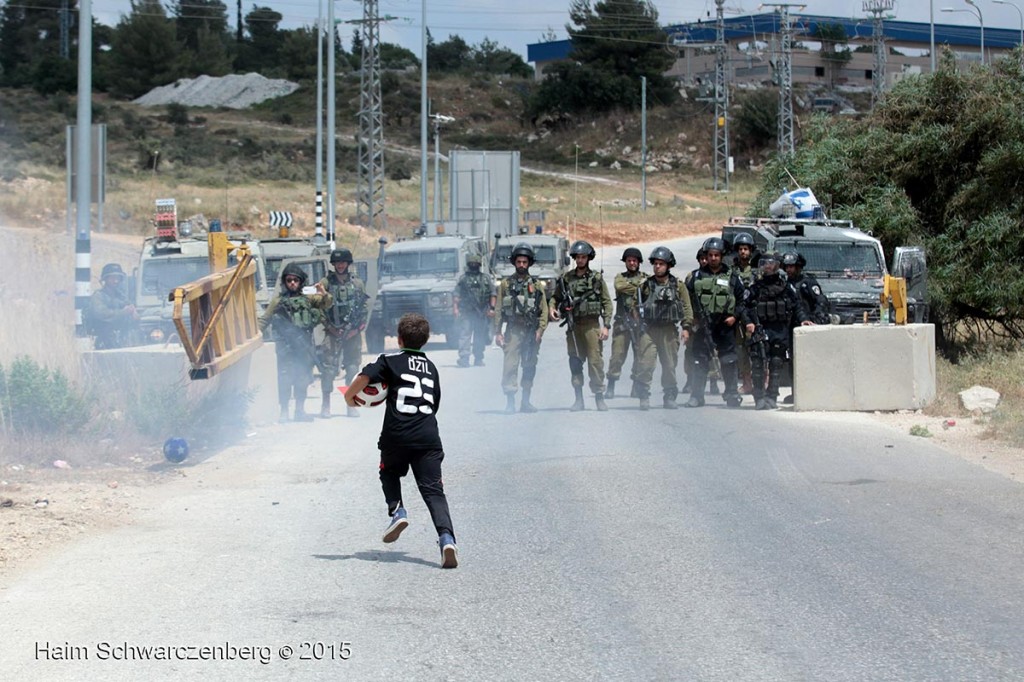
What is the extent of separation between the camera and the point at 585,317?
1466 centimetres

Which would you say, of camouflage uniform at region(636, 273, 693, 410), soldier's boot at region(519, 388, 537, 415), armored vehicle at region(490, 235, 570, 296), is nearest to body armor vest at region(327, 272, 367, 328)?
soldier's boot at region(519, 388, 537, 415)

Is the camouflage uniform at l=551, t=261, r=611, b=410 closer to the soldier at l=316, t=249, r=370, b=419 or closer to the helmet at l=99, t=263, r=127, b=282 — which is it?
the soldier at l=316, t=249, r=370, b=419

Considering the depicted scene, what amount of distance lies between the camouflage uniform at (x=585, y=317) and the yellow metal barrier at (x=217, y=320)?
3.41 metres

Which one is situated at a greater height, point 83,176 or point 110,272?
point 83,176

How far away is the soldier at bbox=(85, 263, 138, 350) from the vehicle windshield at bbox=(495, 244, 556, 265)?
12.4 meters

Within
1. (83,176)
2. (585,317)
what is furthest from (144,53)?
(585,317)

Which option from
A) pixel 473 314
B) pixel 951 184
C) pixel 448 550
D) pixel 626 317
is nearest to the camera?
pixel 448 550

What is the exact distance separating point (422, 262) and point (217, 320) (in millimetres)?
11566

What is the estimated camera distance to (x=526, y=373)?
48.9 ft

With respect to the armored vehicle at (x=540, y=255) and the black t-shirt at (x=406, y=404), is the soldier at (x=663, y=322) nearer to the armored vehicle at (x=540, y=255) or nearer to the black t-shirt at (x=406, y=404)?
the black t-shirt at (x=406, y=404)

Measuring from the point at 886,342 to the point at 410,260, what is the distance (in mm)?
11291

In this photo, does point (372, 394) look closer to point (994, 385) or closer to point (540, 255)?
point (994, 385)

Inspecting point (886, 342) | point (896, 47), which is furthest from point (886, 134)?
point (896, 47)

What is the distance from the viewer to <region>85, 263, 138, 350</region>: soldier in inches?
687
